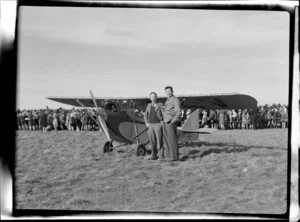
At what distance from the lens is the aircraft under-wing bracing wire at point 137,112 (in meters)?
5.41

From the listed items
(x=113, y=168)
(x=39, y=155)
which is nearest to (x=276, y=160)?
(x=113, y=168)

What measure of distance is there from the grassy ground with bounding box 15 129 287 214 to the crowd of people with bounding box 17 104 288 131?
0.18m

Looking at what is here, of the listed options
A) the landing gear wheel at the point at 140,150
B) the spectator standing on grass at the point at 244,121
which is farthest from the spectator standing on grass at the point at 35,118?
the spectator standing on grass at the point at 244,121

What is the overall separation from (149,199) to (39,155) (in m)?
1.67

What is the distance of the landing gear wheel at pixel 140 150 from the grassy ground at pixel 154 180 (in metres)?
0.10

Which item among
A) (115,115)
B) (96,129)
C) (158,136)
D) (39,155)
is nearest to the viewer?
(39,155)

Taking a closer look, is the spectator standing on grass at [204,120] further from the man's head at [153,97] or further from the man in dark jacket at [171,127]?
the man's head at [153,97]

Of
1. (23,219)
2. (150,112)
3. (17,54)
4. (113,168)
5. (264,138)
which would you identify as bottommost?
(23,219)

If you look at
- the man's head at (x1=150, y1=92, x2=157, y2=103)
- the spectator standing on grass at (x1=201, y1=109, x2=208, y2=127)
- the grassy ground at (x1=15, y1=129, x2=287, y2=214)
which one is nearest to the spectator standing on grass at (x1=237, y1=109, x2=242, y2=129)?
the spectator standing on grass at (x1=201, y1=109, x2=208, y2=127)

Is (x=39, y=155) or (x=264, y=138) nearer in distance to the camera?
(x=39, y=155)

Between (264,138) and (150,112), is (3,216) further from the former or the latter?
(264,138)

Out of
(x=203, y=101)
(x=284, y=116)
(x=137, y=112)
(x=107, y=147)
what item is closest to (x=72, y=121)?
(x=107, y=147)

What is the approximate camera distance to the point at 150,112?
5.56 metres

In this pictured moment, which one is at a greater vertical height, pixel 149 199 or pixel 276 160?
pixel 276 160
